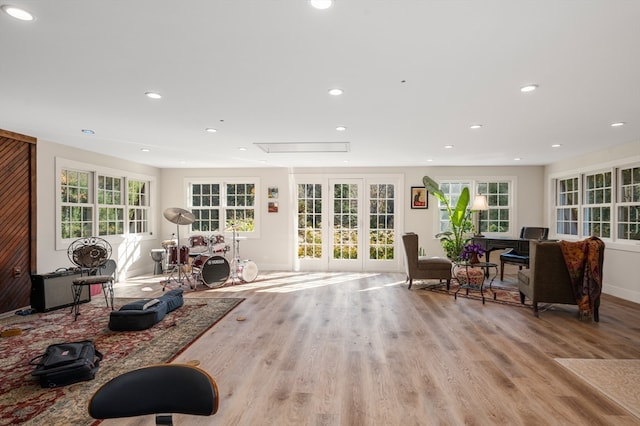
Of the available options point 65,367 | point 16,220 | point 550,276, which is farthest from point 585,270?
point 16,220

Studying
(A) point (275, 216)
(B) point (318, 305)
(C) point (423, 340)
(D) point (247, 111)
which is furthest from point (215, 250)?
(C) point (423, 340)

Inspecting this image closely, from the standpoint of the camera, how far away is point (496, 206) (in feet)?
25.8

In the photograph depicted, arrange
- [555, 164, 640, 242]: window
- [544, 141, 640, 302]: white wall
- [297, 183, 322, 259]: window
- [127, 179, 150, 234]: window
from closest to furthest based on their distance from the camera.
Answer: [544, 141, 640, 302]: white wall → [555, 164, 640, 242]: window → [127, 179, 150, 234]: window → [297, 183, 322, 259]: window

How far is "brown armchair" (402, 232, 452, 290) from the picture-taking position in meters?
6.15

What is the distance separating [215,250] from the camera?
684cm

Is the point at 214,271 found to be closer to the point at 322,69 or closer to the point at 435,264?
the point at 435,264

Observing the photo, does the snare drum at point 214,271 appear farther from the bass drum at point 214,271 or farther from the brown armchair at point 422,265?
the brown armchair at point 422,265

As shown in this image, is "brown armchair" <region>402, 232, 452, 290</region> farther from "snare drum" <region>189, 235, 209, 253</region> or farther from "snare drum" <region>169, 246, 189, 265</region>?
"snare drum" <region>169, 246, 189, 265</region>

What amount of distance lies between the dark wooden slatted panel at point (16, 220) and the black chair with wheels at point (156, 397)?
4952 mm

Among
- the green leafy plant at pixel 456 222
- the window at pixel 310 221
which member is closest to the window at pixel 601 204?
the green leafy plant at pixel 456 222

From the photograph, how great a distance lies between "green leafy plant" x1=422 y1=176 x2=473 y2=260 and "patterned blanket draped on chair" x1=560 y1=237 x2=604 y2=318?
8.04 ft

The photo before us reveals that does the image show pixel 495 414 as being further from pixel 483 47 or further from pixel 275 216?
pixel 275 216

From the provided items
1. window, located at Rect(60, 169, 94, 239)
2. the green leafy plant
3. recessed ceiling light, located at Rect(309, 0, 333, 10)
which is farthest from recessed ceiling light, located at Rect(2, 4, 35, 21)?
the green leafy plant

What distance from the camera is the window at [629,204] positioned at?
5398 mm
